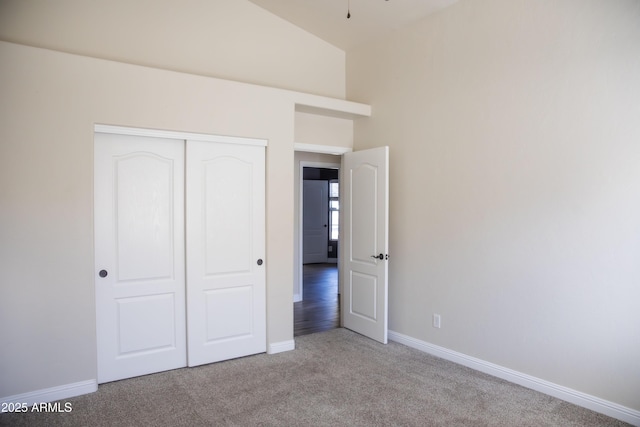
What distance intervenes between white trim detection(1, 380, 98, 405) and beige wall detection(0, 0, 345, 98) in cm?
275

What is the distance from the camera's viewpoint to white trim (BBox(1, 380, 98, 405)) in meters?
3.03

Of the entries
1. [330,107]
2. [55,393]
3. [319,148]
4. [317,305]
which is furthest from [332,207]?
[55,393]

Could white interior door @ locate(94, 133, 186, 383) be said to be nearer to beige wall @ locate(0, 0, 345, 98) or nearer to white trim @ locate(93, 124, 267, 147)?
Result: white trim @ locate(93, 124, 267, 147)

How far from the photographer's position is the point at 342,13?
4.35 metres

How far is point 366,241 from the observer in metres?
4.68

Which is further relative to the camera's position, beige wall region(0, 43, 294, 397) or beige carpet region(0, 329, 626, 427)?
beige wall region(0, 43, 294, 397)

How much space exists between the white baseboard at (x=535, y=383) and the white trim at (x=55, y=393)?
3021 mm

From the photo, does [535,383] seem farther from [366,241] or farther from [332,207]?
[332,207]

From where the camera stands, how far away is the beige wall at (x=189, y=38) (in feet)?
11.1

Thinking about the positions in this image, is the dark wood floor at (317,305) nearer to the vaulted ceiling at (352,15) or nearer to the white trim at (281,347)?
the white trim at (281,347)

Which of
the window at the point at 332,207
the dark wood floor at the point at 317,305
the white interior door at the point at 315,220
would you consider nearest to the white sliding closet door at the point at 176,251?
the dark wood floor at the point at 317,305

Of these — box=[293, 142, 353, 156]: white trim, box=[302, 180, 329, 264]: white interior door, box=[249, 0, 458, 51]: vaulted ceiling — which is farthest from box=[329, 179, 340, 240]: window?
box=[249, 0, 458, 51]: vaulted ceiling

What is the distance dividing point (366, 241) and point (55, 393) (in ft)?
10.4

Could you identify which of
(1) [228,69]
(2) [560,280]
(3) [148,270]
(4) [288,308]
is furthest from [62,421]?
(2) [560,280]
